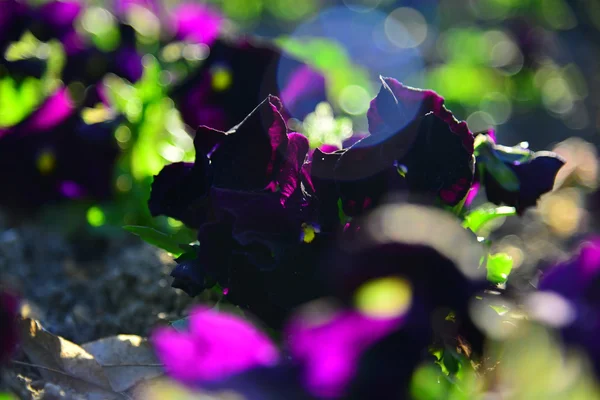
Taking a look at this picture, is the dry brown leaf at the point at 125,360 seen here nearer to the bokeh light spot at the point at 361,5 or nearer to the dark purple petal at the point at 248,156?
the dark purple petal at the point at 248,156

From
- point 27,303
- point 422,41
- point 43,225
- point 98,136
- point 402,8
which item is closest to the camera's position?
point 27,303

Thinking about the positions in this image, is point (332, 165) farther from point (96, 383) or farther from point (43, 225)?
point (43, 225)

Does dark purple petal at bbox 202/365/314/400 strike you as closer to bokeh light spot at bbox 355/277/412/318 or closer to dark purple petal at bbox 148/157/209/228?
bokeh light spot at bbox 355/277/412/318

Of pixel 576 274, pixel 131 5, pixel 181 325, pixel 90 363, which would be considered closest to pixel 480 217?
pixel 576 274

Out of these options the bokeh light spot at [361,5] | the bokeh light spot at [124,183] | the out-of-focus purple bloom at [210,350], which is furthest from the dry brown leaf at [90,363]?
the bokeh light spot at [361,5]

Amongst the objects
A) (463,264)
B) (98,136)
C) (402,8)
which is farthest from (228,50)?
(402,8)
